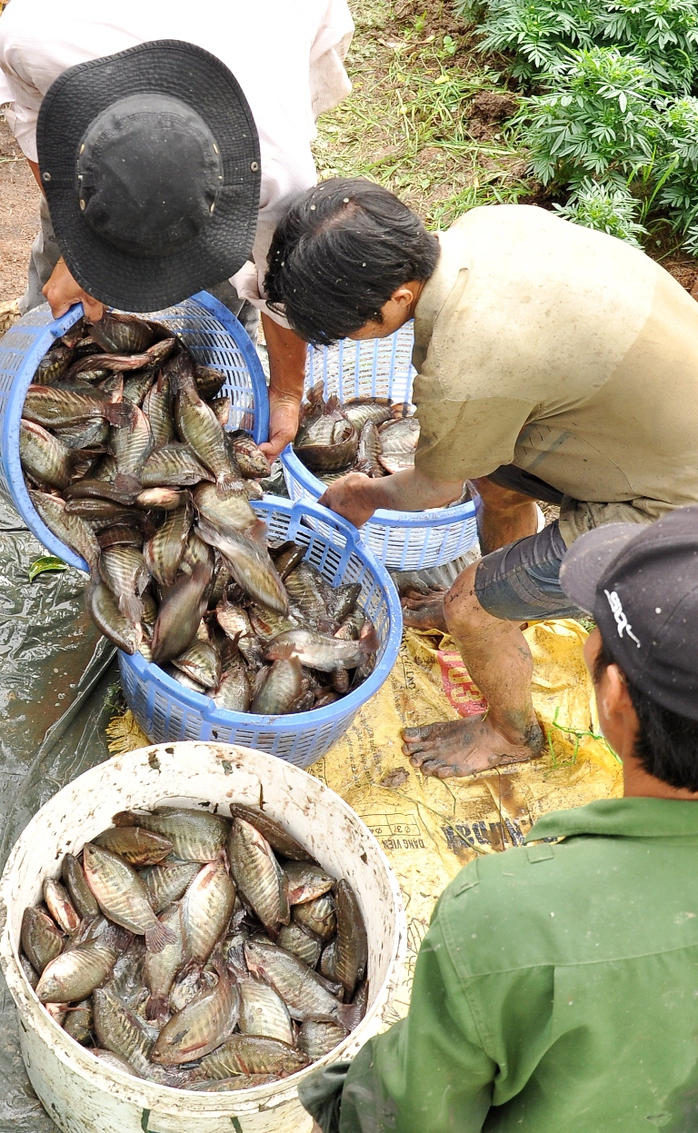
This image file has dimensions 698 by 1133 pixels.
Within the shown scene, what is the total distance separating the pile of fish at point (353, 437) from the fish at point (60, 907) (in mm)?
1879

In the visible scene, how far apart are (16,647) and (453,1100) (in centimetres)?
234

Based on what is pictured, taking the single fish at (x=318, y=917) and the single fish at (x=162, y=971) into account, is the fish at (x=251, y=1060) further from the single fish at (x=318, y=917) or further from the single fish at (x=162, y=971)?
the single fish at (x=318, y=917)

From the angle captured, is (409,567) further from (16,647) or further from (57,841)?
(57,841)

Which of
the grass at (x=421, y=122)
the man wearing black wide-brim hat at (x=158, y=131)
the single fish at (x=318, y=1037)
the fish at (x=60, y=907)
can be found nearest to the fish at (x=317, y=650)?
the fish at (x=60, y=907)

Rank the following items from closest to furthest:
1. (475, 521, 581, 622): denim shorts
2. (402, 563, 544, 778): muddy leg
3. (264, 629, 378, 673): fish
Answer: (475, 521, 581, 622): denim shorts < (264, 629, 378, 673): fish < (402, 563, 544, 778): muddy leg

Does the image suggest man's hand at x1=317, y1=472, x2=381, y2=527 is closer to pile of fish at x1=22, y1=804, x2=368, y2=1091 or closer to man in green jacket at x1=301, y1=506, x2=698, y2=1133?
pile of fish at x1=22, y1=804, x2=368, y2=1091

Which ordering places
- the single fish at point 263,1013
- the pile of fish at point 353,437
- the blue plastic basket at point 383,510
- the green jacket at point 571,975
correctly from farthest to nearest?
the pile of fish at point 353,437
the blue plastic basket at point 383,510
the single fish at point 263,1013
the green jacket at point 571,975

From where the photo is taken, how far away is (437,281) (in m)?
2.20

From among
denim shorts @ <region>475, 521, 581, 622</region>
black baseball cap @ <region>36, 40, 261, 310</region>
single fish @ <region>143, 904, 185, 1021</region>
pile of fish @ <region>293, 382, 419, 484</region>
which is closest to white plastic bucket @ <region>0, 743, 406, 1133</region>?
single fish @ <region>143, 904, 185, 1021</region>

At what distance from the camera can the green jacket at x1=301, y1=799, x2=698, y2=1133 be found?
3.90ft

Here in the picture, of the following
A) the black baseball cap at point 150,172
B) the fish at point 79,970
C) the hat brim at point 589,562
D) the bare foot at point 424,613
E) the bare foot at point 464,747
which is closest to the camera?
the hat brim at point 589,562

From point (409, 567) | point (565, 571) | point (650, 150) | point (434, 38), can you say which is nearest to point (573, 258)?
point (565, 571)

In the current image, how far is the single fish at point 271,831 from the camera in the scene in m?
2.58

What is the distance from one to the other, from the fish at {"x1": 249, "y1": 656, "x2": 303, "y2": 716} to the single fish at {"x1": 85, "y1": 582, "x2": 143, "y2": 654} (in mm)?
414
